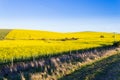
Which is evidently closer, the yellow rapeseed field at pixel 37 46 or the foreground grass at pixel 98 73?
the foreground grass at pixel 98 73

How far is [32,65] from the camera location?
109ft

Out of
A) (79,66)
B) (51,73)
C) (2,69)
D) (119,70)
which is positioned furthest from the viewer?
(2,69)

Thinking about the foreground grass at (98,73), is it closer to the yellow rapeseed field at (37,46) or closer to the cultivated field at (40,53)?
the cultivated field at (40,53)

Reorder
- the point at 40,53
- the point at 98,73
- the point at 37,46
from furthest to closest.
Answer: the point at 37,46 < the point at 40,53 < the point at 98,73

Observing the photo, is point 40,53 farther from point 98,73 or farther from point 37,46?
point 98,73

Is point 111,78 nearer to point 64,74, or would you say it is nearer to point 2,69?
point 64,74

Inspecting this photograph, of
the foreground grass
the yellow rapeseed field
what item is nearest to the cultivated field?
the yellow rapeseed field

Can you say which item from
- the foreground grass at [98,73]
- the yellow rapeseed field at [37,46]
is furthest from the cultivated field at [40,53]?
the foreground grass at [98,73]

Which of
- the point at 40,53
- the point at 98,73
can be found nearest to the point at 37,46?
the point at 40,53

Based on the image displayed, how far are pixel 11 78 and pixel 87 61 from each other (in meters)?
9.81

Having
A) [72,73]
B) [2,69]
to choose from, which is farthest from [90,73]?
[2,69]

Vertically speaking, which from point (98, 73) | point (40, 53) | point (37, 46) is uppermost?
point (98, 73)

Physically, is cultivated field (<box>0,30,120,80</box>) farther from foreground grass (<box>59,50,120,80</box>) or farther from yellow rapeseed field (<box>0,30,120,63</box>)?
foreground grass (<box>59,50,120,80</box>)

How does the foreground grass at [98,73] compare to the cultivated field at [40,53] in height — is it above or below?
above
